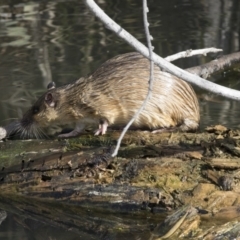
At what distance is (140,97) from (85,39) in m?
4.09

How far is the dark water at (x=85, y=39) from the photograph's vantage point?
7971mm

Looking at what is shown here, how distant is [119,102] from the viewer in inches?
253

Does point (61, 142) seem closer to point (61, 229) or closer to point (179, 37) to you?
point (61, 229)

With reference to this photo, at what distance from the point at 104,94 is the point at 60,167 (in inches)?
42.5

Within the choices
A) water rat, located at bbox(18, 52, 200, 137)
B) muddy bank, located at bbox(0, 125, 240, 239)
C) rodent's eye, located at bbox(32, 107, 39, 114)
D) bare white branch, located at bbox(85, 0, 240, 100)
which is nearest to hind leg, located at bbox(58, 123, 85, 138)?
water rat, located at bbox(18, 52, 200, 137)

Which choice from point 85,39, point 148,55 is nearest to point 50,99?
point 148,55

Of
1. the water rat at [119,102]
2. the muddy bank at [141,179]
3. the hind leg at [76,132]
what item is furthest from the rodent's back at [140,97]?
the muddy bank at [141,179]

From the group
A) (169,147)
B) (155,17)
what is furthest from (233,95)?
(155,17)

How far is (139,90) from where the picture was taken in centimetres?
634

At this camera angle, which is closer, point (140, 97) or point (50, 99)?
point (140, 97)

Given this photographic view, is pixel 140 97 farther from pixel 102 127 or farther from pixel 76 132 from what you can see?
pixel 76 132

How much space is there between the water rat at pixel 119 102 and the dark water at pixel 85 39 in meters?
0.59

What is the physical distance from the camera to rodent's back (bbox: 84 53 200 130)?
6.30 meters

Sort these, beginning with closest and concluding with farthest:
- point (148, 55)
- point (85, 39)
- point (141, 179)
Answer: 1. point (148, 55)
2. point (141, 179)
3. point (85, 39)
